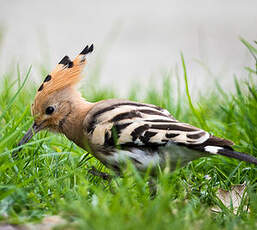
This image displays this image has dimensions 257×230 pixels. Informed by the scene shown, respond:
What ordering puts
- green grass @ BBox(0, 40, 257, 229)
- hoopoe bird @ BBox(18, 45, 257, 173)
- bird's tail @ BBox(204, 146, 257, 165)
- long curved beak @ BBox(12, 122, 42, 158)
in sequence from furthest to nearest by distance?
1. long curved beak @ BBox(12, 122, 42, 158)
2. hoopoe bird @ BBox(18, 45, 257, 173)
3. bird's tail @ BBox(204, 146, 257, 165)
4. green grass @ BBox(0, 40, 257, 229)

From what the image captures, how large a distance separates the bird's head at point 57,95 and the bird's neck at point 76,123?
Result: 35mm

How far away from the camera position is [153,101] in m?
4.99

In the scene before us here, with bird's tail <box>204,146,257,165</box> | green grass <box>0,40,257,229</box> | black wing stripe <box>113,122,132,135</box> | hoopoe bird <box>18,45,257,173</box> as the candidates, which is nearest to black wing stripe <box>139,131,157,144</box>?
hoopoe bird <box>18,45,257,173</box>

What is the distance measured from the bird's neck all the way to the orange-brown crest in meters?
0.17

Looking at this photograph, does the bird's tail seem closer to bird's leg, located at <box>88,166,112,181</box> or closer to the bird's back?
the bird's back

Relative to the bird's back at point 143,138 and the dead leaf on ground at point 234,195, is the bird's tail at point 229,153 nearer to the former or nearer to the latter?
the bird's back at point 143,138

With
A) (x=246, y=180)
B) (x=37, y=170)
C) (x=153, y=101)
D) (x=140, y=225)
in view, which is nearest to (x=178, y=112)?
(x=153, y=101)

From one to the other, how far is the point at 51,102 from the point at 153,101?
1602mm

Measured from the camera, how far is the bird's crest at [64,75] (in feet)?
11.8

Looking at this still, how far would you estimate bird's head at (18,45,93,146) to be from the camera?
11.8 ft

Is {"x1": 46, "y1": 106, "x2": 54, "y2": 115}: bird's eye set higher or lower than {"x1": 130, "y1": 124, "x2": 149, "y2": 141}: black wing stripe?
higher

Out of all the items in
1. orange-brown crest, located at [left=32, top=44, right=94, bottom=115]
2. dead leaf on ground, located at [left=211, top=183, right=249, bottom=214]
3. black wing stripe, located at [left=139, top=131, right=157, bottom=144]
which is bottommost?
dead leaf on ground, located at [left=211, top=183, right=249, bottom=214]

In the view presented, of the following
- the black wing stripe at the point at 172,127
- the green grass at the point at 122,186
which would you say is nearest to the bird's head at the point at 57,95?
the green grass at the point at 122,186

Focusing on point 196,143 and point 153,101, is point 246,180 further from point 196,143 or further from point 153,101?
point 153,101
